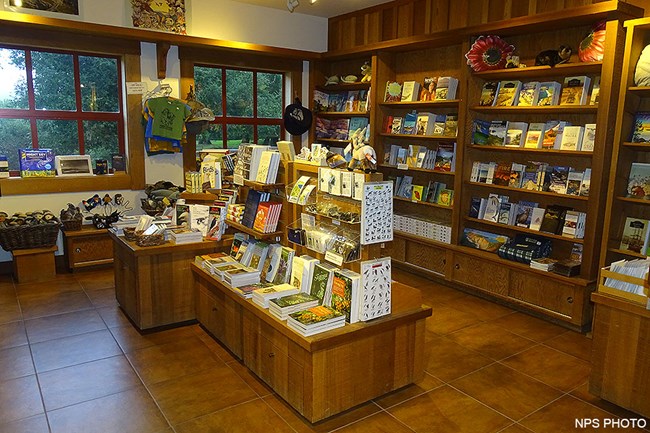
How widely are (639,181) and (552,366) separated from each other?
1.63 metres

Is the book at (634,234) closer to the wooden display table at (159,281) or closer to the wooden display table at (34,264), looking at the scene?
the wooden display table at (159,281)

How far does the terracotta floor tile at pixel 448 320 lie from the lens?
415 centimetres

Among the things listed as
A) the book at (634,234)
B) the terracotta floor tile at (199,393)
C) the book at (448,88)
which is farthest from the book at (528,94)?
the terracotta floor tile at (199,393)

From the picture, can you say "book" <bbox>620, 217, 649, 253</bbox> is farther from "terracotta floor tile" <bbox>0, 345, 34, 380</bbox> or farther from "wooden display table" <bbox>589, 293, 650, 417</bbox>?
"terracotta floor tile" <bbox>0, 345, 34, 380</bbox>

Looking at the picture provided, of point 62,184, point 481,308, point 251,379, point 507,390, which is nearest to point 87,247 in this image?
point 62,184

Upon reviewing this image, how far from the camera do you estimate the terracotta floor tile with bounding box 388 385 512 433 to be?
2.76m

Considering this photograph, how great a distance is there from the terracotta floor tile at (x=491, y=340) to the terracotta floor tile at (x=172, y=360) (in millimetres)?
1885

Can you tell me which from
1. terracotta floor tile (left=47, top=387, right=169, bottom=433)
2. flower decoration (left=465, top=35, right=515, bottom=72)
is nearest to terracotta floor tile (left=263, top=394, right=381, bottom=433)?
terracotta floor tile (left=47, top=387, right=169, bottom=433)

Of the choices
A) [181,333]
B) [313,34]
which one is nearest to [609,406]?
[181,333]

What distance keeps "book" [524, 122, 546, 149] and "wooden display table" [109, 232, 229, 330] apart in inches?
114

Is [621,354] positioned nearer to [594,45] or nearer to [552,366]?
[552,366]

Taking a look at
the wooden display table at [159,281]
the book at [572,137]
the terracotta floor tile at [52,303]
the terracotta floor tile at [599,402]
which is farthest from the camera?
the terracotta floor tile at [52,303]

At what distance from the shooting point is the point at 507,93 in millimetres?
4695

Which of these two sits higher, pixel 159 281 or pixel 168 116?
pixel 168 116
